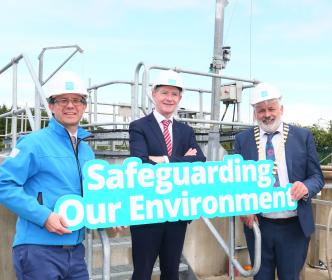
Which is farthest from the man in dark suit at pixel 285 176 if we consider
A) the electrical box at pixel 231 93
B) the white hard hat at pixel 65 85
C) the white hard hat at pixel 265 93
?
the electrical box at pixel 231 93

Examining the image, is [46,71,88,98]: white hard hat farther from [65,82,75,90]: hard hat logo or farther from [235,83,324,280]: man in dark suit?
[235,83,324,280]: man in dark suit

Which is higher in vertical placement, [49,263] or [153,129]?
[153,129]

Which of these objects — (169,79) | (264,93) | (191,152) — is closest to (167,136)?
(191,152)

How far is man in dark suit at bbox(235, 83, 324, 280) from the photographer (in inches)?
118

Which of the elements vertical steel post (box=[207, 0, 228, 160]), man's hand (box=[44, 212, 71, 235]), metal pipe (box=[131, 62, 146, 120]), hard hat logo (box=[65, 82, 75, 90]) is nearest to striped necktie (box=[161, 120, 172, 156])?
hard hat logo (box=[65, 82, 75, 90])

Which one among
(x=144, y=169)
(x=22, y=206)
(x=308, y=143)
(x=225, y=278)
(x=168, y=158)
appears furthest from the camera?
(x=225, y=278)

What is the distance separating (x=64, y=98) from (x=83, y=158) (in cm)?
35

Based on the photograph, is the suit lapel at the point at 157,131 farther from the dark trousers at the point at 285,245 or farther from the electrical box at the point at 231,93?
the electrical box at the point at 231,93

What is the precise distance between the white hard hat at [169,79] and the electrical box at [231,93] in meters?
3.19

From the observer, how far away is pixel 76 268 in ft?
7.64

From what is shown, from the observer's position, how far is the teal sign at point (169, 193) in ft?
7.93

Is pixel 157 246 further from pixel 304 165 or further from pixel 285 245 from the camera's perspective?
pixel 304 165

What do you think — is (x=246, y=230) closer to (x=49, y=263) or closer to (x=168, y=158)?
(x=168, y=158)

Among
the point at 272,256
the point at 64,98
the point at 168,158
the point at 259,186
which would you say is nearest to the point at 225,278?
the point at 272,256
